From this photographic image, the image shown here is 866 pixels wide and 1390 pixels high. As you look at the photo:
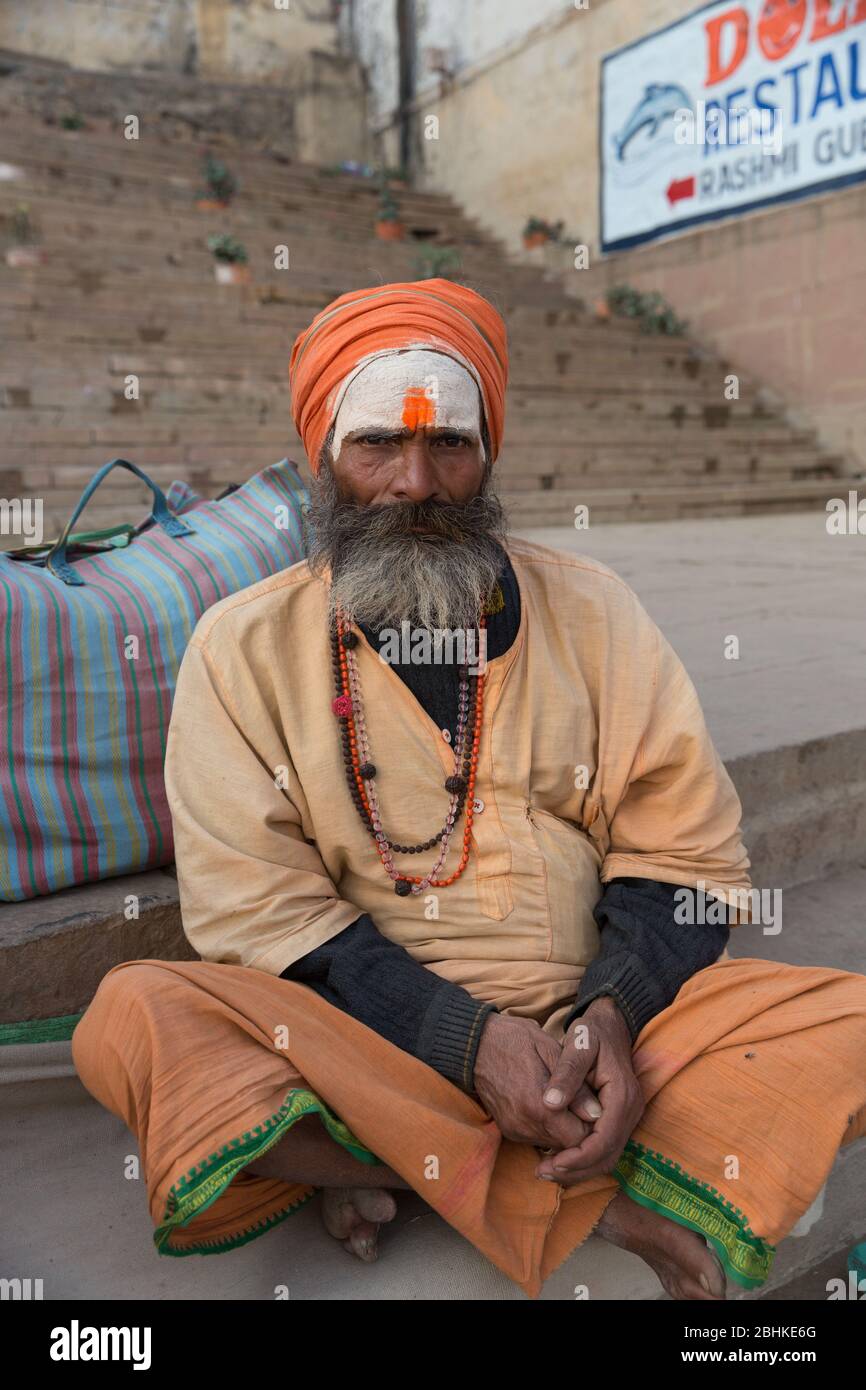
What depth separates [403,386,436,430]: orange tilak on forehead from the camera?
72.7 inches

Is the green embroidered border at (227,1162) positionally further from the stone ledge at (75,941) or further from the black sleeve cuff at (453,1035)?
the stone ledge at (75,941)

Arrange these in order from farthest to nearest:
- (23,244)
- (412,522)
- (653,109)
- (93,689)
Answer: (653,109) → (23,244) → (93,689) → (412,522)

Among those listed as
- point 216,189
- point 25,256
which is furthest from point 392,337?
point 216,189

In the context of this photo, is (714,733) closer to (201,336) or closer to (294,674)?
(294,674)

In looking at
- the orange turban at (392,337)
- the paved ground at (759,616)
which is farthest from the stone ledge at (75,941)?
the paved ground at (759,616)

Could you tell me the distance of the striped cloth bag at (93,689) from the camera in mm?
2086

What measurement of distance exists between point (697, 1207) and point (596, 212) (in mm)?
14689

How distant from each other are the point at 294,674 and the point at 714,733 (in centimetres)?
149

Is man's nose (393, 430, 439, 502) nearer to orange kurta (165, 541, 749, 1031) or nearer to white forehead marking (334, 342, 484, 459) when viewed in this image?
white forehead marking (334, 342, 484, 459)

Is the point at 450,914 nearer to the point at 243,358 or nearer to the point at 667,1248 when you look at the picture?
the point at 667,1248

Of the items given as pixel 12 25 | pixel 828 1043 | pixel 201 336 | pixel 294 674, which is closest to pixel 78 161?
pixel 201 336

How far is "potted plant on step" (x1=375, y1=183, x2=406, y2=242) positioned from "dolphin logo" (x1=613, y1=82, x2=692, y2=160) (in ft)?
9.62

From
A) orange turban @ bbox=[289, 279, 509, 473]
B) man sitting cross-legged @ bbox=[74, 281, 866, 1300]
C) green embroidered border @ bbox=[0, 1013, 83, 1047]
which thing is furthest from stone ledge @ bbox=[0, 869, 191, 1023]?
orange turban @ bbox=[289, 279, 509, 473]

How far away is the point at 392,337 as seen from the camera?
1.92m
